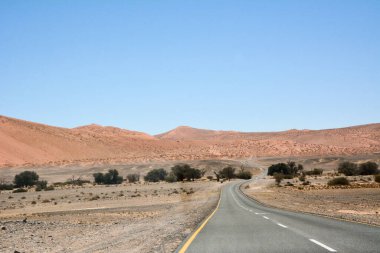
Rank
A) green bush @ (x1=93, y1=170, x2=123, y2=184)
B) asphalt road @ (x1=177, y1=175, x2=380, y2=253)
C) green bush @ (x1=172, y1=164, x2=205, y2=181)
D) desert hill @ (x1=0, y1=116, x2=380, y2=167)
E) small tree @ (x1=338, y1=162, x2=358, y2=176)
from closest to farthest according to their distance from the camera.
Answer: asphalt road @ (x1=177, y1=175, x2=380, y2=253) < small tree @ (x1=338, y1=162, x2=358, y2=176) < green bush @ (x1=93, y1=170, x2=123, y2=184) < green bush @ (x1=172, y1=164, x2=205, y2=181) < desert hill @ (x1=0, y1=116, x2=380, y2=167)

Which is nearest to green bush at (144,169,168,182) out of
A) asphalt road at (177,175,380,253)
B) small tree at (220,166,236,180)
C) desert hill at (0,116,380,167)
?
small tree at (220,166,236,180)

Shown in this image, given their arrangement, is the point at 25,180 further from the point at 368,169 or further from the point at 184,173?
the point at 368,169

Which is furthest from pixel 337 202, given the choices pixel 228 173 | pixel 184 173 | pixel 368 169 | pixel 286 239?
pixel 228 173

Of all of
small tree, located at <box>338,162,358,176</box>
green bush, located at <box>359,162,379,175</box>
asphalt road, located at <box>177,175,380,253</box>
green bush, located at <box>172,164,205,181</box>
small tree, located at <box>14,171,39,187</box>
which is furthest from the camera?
green bush, located at <box>172,164,205,181</box>

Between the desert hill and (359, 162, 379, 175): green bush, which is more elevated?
the desert hill

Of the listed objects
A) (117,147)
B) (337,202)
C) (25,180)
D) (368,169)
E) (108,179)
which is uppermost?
(117,147)

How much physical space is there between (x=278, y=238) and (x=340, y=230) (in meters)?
3.16

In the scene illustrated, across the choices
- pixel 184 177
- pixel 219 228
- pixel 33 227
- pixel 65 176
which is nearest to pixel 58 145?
pixel 65 176

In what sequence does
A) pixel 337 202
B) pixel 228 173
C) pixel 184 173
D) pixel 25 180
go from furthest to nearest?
pixel 228 173
pixel 184 173
pixel 25 180
pixel 337 202

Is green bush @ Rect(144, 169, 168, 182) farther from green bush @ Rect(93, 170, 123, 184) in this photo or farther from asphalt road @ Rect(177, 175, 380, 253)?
asphalt road @ Rect(177, 175, 380, 253)

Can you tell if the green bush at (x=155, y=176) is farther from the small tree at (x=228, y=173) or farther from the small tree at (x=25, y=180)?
the small tree at (x=25, y=180)

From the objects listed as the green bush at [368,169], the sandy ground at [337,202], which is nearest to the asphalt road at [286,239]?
the sandy ground at [337,202]

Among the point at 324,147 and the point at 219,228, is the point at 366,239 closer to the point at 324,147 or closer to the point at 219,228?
the point at 219,228

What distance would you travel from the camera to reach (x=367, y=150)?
16662 centimetres
